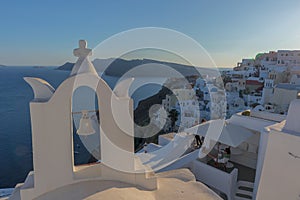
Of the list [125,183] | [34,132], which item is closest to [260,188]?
[125,183]

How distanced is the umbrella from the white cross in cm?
577

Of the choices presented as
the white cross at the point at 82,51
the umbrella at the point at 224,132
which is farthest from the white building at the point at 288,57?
the white cross at the point at 82,51

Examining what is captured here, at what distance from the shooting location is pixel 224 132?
24.6ft

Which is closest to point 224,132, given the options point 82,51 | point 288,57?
point 82,51

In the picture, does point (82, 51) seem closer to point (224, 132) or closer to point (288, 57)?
point (224, 132)

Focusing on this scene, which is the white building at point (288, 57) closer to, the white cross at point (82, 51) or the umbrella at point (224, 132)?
the umbrella at point (224, 132)

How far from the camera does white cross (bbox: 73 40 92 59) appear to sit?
3038 mm

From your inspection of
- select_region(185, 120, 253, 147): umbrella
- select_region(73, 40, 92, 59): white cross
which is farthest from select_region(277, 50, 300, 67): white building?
select_region(73, 40, 92, 59): white cross

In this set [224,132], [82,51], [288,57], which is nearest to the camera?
[82,51]

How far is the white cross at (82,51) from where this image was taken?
3.04 m

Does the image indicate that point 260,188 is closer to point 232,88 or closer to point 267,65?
point 232,88

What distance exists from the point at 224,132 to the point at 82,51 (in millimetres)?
6080

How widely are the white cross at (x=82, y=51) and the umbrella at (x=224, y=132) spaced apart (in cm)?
577

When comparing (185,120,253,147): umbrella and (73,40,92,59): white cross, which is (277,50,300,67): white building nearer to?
(185,120,253,147): umbrella
